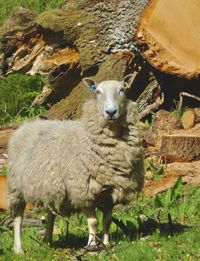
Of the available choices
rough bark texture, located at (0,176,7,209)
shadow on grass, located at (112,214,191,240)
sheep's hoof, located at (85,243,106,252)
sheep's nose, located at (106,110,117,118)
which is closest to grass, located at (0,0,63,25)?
rough bark texture, located at (0,176,7,209)

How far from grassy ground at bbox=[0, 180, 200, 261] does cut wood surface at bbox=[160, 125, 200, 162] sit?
1.04m

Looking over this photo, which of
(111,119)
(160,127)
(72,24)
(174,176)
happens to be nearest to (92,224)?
(111,119)

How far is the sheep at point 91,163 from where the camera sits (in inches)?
280

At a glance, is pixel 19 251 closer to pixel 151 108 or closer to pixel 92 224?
pixel 92 224

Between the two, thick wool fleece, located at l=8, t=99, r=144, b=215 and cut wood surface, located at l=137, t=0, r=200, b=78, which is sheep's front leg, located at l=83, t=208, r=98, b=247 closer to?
thick wool fleece, located at l=8, t=99, r=144, b=215

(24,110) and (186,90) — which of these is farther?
(24,110)

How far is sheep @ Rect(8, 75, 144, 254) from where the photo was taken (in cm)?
712

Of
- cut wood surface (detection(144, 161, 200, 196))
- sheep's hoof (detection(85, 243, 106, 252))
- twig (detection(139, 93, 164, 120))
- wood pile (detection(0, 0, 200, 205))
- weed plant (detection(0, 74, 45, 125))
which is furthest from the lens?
weed plant (detection(0, 74, 45, 125))

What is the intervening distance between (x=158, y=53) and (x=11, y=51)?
2.95 m

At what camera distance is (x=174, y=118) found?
1159 cm

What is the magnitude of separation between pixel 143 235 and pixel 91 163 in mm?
924

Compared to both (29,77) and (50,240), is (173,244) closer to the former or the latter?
(50,240)

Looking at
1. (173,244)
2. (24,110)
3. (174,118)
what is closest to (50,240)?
(173,244)

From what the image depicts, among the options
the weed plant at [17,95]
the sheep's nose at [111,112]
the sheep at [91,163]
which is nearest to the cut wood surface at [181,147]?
the sheep at [91,163]
